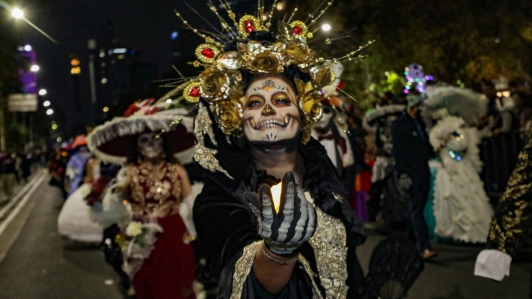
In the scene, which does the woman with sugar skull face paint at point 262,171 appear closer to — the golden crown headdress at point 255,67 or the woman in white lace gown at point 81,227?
the golden crown headdress at point 255,67

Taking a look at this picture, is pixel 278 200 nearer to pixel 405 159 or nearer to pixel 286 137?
pixel 286 137

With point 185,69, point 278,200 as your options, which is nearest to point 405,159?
point 185,69

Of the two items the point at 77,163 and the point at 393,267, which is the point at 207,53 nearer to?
the point at 393,267

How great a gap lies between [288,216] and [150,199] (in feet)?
14.1

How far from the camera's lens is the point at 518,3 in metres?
19.0

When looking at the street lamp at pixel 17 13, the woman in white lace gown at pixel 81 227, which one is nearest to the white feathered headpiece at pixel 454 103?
the woman in white lace gown at pixel 81 227

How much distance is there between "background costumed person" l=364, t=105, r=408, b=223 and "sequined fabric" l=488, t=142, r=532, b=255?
6.88 m

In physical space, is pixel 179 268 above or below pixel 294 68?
below

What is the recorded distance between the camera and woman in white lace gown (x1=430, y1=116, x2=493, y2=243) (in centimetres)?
881

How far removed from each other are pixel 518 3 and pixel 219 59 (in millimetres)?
18276

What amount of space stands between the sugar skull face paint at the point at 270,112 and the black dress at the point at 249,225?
18 centimetres

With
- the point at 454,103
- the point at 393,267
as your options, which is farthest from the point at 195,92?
the point at 454,103

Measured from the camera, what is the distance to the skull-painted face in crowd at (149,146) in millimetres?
6336

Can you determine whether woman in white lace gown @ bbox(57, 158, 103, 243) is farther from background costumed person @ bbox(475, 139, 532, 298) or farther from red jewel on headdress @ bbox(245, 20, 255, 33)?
background costumed person @ bbox(475, 139, 532, 298)
